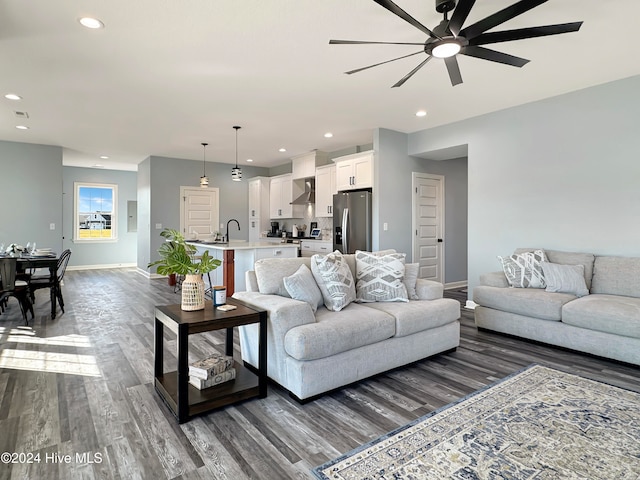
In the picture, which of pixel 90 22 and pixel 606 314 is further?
pixel 606 314

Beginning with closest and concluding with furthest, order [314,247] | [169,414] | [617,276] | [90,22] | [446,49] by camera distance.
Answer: [169,414] → [446,49] → [90,22] → [617,276] → [314,247]

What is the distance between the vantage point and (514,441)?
2029 mm

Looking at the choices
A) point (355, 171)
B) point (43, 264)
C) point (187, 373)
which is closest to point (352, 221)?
point (355, 171)

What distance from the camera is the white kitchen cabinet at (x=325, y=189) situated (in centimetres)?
698

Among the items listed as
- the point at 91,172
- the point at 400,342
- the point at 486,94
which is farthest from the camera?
the point at 91,172

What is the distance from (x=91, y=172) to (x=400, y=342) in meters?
10.1

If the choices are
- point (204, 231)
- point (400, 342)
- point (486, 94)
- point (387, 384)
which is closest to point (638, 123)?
point (486, 94)

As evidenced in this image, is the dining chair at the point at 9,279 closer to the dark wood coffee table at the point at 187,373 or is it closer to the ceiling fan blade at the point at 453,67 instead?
the dark wood coffee table at the point at 187,373

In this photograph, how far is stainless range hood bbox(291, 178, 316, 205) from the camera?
8023mm

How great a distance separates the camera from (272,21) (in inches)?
107

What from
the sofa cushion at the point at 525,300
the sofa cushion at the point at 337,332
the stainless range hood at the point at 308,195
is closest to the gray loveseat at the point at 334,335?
the sofa cushion at the point at 337,332

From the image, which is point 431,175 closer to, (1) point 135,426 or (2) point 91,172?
(1) point 135,426

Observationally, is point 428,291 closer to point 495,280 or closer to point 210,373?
point 495,280

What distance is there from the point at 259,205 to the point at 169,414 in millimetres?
7146
